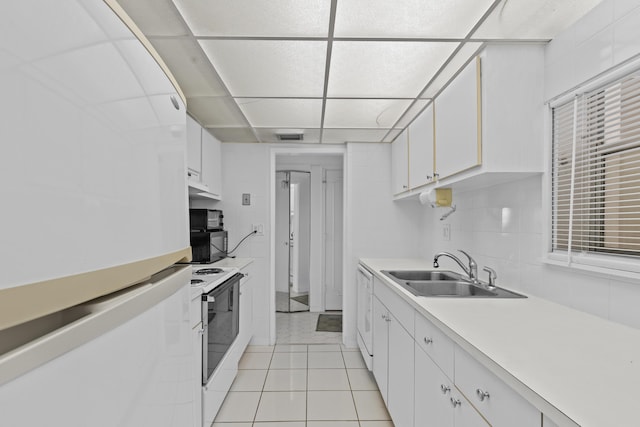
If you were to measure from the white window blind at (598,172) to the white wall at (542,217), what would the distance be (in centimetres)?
9

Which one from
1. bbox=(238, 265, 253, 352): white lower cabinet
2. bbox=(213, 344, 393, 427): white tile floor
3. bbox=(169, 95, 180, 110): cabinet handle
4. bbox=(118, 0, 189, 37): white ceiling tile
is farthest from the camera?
bbox=(238, 265, 253, 352): white lower cabinet

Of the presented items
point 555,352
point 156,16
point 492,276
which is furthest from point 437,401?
point 156,16

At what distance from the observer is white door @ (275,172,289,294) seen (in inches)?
187

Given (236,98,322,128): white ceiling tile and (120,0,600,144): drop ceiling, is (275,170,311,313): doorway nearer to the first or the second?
(236,98,322,128): white ceiling tile

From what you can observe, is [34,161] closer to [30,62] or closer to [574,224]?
[30,62]

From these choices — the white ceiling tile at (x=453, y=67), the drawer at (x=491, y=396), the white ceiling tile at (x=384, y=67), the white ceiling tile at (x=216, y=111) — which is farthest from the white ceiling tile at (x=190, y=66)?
the drawer at (x=491, y=396)

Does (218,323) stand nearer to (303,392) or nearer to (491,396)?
(303,392)

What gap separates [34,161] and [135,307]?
9.8 inches

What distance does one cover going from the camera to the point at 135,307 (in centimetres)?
48

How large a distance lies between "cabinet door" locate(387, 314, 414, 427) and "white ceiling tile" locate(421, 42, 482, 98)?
56.4 inches

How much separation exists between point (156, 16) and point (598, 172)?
192cm

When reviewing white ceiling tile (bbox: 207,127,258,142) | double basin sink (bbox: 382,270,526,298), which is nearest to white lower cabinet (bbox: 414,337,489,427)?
double basin sink (bbox: 382,270,526,298)

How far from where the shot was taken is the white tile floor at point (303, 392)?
2148 mm

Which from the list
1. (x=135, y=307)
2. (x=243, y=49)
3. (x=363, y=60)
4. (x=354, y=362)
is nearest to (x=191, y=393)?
(x=135, y=307)
